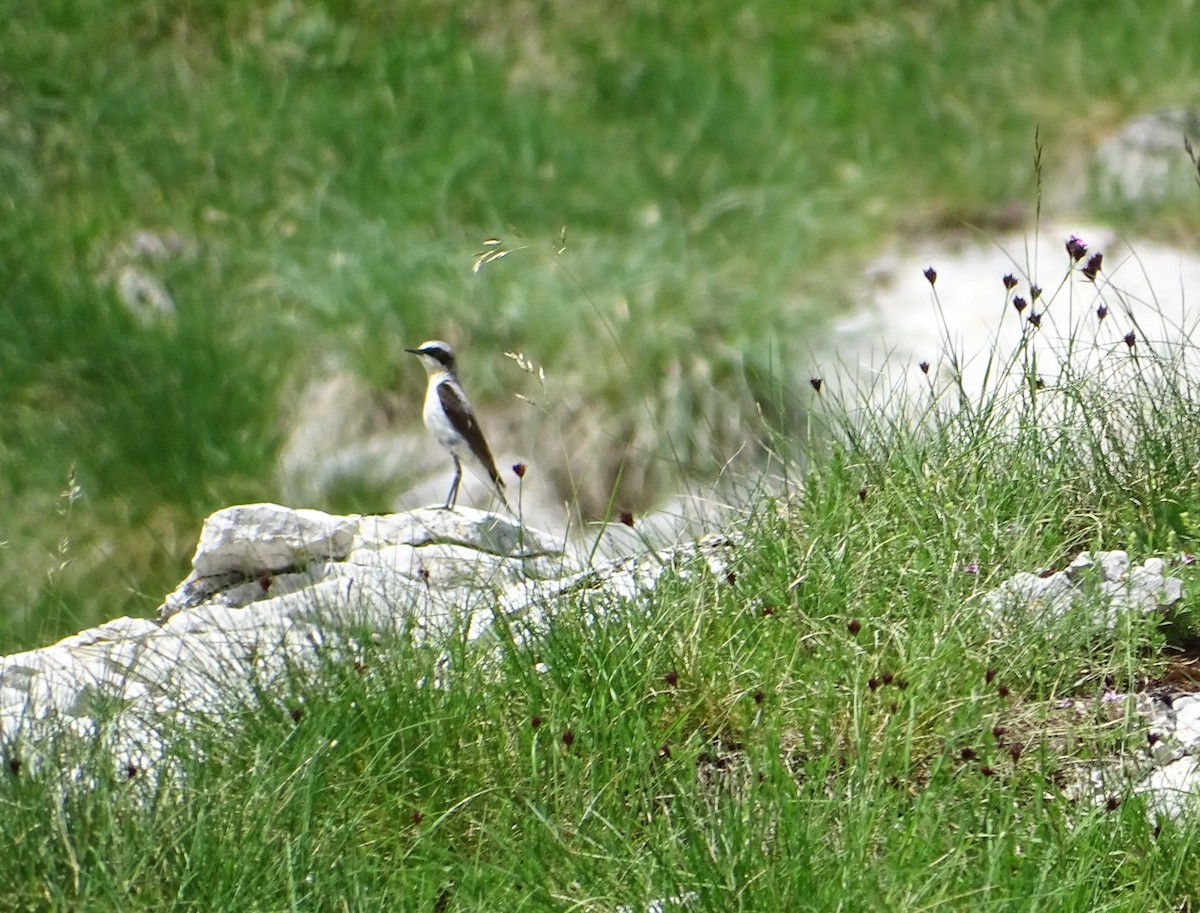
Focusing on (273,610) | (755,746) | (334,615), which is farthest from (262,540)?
(755,746)

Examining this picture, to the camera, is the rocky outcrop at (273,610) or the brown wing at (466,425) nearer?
the rocky outcrop at (273,610)

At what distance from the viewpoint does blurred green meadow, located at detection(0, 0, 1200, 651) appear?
7348 mm

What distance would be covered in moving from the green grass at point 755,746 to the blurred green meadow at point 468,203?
9.21ft

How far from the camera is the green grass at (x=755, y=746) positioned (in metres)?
2.83

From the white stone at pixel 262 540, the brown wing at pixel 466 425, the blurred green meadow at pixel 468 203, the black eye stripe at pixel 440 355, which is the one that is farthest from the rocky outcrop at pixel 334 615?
the blurred green meadow at pixel 468 203

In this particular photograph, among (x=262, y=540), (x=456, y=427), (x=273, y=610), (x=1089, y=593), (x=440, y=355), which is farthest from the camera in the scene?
(x=440, y=355)

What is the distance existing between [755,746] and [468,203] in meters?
5.81

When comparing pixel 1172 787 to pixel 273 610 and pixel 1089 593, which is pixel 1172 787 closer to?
pixel 1089 593

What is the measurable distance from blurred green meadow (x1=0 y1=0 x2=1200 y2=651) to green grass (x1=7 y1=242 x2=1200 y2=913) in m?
2.81

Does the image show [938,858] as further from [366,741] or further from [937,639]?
[366,741]

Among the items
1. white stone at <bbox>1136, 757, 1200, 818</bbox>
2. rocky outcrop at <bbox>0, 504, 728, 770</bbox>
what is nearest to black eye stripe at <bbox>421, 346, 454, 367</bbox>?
rocky outcrop at <bbox>0, 504, 728, 770</bbox>

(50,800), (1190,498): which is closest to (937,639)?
(1190,498)

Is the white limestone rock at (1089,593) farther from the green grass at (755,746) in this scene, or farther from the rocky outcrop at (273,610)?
the rocky outcrop at (273,610)

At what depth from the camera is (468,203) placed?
335 inches
